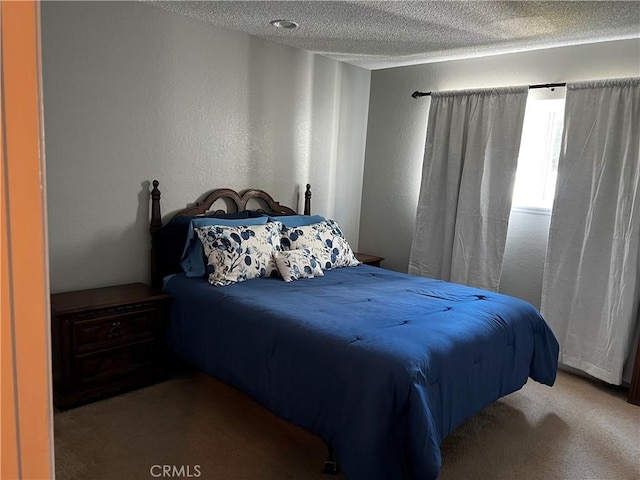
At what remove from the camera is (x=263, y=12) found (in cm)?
303

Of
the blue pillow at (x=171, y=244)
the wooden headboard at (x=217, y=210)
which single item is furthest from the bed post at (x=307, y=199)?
the blue pillow at (x=171, y=244)

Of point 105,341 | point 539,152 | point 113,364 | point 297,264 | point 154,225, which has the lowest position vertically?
point 113,364

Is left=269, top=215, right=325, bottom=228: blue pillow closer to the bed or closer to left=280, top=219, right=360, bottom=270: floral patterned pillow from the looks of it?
left=280, top=219, right=360, bottom=270: floral patterned pillow

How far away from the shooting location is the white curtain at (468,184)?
3686 millimetres

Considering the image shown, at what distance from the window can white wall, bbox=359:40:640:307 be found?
13 cm

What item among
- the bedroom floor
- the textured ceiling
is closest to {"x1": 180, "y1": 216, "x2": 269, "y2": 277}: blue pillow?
the bedroom floor

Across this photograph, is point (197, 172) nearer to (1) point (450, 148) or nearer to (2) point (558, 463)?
(1) point (450, 148)

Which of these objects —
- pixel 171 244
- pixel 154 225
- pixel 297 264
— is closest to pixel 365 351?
pixel 297 264

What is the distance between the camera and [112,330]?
2.76 meters

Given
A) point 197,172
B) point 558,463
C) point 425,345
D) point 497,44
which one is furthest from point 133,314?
point 497,44

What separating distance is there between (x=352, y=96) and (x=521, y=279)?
7.02ft

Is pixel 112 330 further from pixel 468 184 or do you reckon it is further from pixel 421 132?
pixel 421 132

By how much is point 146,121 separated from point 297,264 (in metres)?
1.34

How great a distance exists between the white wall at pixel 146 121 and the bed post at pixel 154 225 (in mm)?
54
